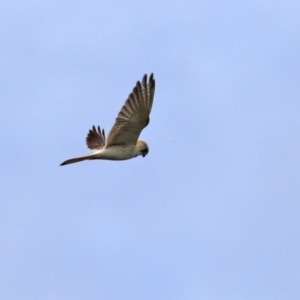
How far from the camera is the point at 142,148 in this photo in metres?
21.7

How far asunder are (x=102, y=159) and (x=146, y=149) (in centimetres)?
113

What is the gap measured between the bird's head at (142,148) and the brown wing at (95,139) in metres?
3.09

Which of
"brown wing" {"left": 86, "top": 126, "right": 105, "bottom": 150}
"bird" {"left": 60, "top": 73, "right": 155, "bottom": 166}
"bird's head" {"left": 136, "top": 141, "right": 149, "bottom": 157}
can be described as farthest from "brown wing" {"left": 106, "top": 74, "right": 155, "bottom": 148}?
"brown wing" {"left": 86, "top": 126, "right": 105, "bottom": 150}

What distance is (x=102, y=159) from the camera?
21359 mm

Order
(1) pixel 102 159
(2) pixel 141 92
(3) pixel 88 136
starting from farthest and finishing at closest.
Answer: (3) pixel 88 136, (1) pixel 102 159, (2) pixel 141 92

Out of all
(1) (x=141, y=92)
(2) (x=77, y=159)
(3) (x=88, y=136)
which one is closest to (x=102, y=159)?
(2) (x=77, y=159)

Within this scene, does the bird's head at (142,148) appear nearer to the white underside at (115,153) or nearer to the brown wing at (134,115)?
the white underside at (115,153)

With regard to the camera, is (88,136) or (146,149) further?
(88,136)

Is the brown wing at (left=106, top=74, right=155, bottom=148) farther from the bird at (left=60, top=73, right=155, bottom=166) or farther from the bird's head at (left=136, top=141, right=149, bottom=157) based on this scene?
the bird's head at (left=136, top=141, right=149, bottom=157)

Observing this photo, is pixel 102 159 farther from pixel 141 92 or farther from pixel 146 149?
pixel 141 92

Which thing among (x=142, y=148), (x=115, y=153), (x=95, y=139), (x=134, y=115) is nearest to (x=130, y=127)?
(x=134, y=115)

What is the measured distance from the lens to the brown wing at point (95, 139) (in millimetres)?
25008

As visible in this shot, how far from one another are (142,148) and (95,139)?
3.91 metres

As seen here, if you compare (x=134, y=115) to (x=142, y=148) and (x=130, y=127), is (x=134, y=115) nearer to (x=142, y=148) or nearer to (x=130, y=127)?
(x=130, y=127)
